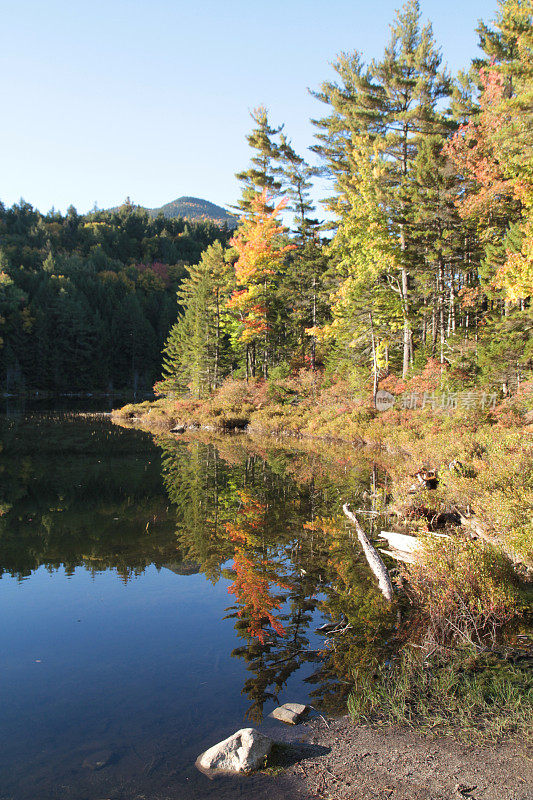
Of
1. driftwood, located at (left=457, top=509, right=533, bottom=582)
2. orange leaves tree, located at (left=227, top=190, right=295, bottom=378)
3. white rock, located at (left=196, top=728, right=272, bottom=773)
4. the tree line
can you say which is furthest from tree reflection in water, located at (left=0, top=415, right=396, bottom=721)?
orange leaves tree, located at (left=227, top=190, right=295, bottom=378)

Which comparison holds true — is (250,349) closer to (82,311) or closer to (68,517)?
(68,517)

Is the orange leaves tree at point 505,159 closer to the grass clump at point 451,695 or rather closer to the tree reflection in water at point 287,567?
the tree reflection in water at point 287,567

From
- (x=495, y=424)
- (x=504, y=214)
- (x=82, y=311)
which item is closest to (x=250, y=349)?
(x=504, y=214)

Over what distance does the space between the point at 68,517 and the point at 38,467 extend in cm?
959

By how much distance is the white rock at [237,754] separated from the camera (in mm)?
5066

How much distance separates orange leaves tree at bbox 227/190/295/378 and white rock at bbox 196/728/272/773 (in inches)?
1547

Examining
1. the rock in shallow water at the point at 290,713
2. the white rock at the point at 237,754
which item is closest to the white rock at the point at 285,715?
the rock in shallow water at the point at 290,713

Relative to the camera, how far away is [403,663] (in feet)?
21.4

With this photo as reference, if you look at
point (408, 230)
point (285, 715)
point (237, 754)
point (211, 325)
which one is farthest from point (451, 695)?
point (211, 325)

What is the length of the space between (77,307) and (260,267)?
2457 inches

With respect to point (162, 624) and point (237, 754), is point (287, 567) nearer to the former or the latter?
point (162, 624)

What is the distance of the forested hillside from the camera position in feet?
290

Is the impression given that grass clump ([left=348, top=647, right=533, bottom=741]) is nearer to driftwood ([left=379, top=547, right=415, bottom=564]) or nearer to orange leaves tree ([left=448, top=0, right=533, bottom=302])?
driftwood ([left=379, top=547, right=415, bottom=564])

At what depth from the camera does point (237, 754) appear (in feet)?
16.8
